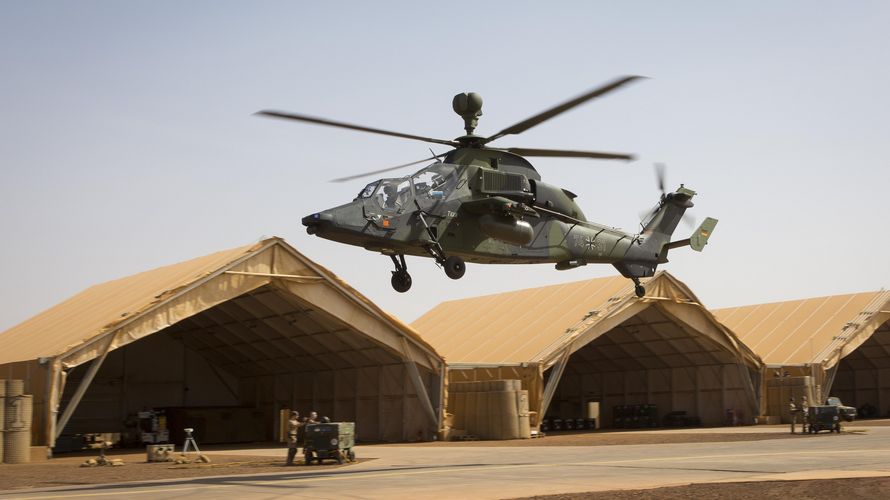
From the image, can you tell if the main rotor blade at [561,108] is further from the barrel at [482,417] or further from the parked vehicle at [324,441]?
the barrel at [482,417]

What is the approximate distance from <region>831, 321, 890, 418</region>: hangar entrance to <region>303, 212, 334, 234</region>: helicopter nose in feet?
152

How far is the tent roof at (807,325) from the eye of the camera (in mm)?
52125

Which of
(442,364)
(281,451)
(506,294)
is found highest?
(506,294)

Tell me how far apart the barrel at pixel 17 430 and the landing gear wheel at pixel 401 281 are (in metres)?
13.7

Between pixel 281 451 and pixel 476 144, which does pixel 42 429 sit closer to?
pixel 281 451

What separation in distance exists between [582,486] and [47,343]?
22.9m

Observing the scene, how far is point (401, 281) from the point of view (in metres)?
23.5

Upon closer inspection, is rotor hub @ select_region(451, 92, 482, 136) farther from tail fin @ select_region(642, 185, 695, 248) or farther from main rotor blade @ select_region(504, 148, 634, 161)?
tail fin @ select_region(642, 185, 695, 248)

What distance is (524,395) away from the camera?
1613 inches

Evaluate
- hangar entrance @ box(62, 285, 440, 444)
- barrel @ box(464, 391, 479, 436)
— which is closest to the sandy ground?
barrel @ box(464, 391, 479, 436)

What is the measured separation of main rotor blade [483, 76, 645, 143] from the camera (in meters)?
19.7

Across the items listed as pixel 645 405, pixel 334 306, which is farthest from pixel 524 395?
pixel 645 405

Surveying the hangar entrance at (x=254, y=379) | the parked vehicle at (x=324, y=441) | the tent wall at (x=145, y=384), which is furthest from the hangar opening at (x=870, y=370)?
the parked vehicle at (x=324, y=441)

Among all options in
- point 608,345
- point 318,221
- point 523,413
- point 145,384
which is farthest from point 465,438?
point 318,221
